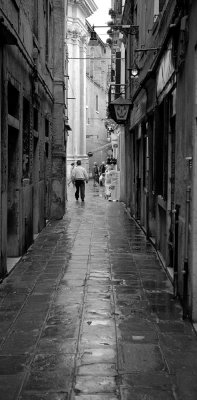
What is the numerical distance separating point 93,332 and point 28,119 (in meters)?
6.65

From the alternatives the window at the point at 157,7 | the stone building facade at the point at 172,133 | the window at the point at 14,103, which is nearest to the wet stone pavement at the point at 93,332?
the stone building facade at the point at 172,133

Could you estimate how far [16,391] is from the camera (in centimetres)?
448

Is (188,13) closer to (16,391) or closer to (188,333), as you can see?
(188,333)

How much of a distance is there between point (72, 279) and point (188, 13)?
12.5ft

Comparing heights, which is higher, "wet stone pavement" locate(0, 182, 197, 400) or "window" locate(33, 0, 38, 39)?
"window" locate(33, 0, 38, 39)

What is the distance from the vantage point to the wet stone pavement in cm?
458

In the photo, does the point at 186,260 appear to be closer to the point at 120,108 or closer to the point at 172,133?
the point at 172,133

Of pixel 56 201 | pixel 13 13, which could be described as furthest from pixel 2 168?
pixel 56 201

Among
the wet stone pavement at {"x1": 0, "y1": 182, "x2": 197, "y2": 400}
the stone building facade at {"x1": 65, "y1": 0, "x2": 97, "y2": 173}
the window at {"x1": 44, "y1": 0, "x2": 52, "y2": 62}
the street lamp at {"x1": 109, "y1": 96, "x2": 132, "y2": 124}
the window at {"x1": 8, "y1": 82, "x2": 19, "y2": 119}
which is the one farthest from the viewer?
the stone building facade at {"x1": 65, "y1": 0, "x2": 97, "y2": 173}

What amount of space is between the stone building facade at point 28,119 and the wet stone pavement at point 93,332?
2.81 ft

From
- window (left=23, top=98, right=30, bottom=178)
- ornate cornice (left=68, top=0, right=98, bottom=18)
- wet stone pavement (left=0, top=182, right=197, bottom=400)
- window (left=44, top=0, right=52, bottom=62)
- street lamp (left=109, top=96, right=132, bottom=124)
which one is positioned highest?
ornate cornice (left=68, top=0, right=98, bottom=18)

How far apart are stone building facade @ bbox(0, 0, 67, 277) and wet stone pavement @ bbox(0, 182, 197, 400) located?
33.7 inches

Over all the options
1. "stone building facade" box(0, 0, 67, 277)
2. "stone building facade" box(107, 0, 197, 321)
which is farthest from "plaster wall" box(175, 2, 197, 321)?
"stone building facade" box(0, 0, 67, 277)

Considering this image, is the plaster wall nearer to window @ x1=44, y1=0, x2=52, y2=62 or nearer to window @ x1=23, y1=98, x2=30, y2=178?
window @ x1=23, y1=98, x2=30, y2=178
